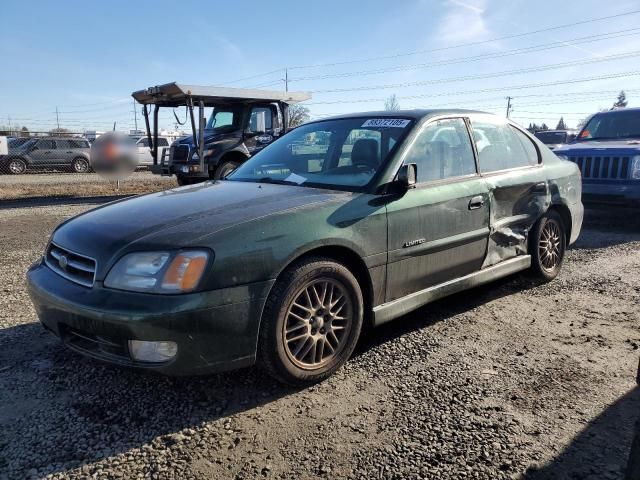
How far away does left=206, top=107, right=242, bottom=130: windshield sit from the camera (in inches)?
460

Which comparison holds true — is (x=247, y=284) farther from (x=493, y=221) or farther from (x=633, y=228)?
(x=633, y=228)

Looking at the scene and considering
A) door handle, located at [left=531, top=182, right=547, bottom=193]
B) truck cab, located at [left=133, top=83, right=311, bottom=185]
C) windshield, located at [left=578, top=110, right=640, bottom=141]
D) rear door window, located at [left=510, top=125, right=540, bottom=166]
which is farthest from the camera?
truck cab, located at [left=133, top=83, right=311, bottom=185]

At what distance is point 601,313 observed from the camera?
13.2 ft

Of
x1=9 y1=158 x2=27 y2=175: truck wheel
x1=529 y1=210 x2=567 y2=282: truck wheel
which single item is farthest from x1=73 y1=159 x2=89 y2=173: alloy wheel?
x1=529 y1=210 x2=567 y2=282: truck wheel

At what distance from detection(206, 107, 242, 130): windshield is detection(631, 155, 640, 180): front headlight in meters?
8.09

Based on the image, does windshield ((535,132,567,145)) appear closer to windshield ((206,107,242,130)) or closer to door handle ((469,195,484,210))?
windshield ((206,107,242,130))

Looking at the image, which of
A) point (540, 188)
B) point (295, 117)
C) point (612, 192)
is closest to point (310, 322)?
point (540, 188)

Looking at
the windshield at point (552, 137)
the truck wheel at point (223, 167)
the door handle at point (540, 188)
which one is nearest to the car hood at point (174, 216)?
the door handle at point (540, 188)

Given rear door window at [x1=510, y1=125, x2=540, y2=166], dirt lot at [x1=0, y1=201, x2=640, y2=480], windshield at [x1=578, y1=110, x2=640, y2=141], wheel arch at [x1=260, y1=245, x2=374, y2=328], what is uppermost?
windshield at [x1=578, y1=110, x2=640, y2=141]

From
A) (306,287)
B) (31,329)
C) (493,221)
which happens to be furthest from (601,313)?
(31,329)

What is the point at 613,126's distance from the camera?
880 centimetres

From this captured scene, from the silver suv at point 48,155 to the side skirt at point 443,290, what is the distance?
2100cm

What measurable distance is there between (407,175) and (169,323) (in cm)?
171

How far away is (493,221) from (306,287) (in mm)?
1907
